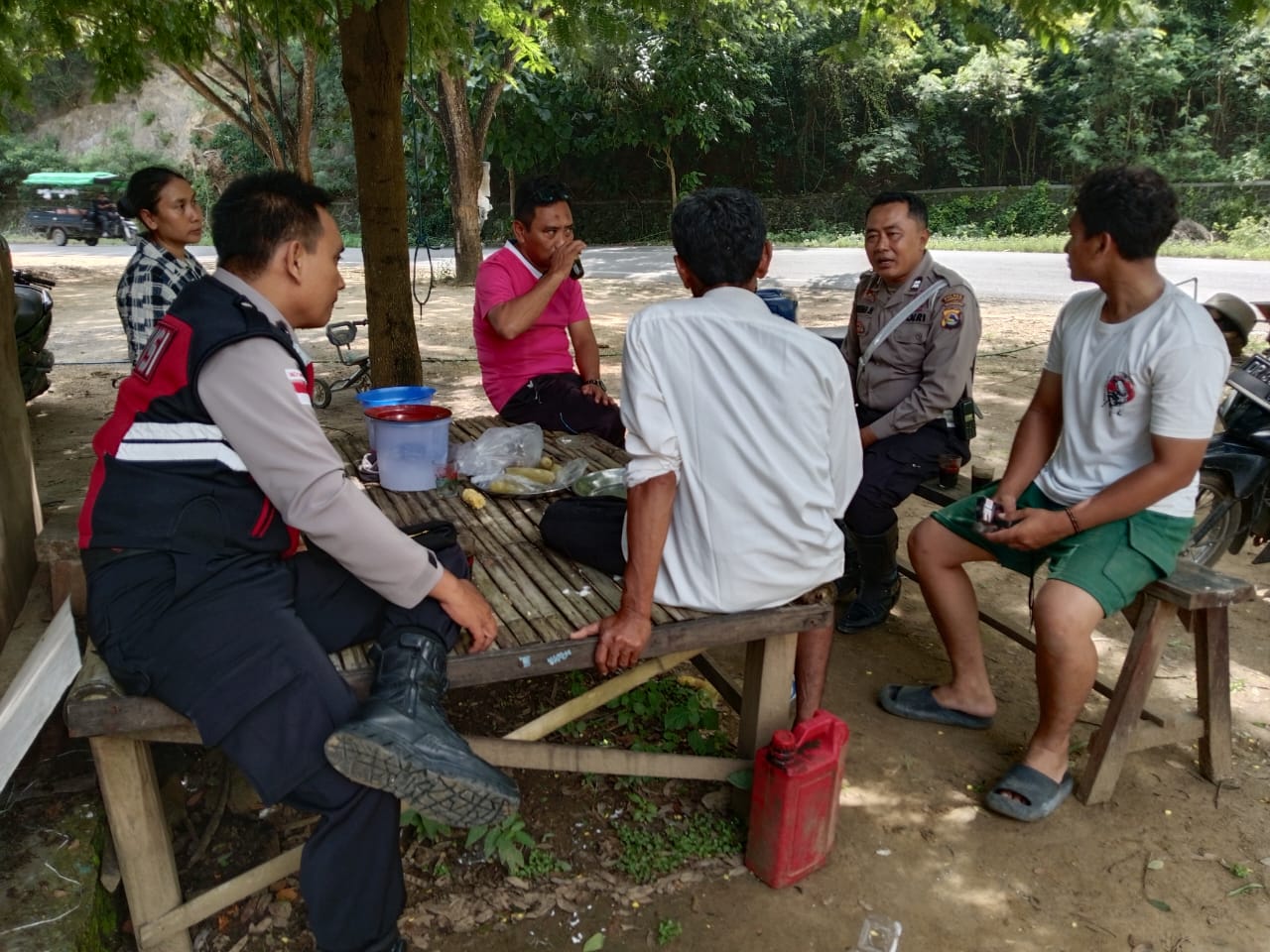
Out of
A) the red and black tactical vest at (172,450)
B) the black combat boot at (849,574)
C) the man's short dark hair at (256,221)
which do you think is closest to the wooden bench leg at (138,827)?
the red and black tactical vest at (172,450)

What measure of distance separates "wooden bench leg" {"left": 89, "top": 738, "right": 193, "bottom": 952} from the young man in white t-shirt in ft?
7.11

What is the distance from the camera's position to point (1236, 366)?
425cm

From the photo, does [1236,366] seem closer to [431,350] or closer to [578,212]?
[431,350]

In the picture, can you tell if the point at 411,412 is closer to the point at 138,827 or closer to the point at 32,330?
the point at 138,827

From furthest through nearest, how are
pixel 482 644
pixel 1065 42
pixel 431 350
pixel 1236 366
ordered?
1. pixel 431 350
2. pixel 1065 42
3. pixel 1236 366
4. pixel 482 644

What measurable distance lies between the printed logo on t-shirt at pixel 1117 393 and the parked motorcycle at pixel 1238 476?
173cm

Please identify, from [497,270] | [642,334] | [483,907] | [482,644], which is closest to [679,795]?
[483,907]

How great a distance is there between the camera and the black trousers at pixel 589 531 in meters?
2.50

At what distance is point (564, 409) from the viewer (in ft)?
12.8

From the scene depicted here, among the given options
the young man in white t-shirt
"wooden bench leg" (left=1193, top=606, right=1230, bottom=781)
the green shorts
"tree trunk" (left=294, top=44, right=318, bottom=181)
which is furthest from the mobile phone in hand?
"tree trunk" (left=294, top=44, right=318, bottom=181)

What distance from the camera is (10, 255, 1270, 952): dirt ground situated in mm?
2285

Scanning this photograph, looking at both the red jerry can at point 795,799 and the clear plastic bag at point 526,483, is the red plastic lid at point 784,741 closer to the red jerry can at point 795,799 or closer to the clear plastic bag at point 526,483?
the red jerry can at point 795,799

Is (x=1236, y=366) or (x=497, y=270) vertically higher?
(x=497, y=270)

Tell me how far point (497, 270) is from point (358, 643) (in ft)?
6.86
